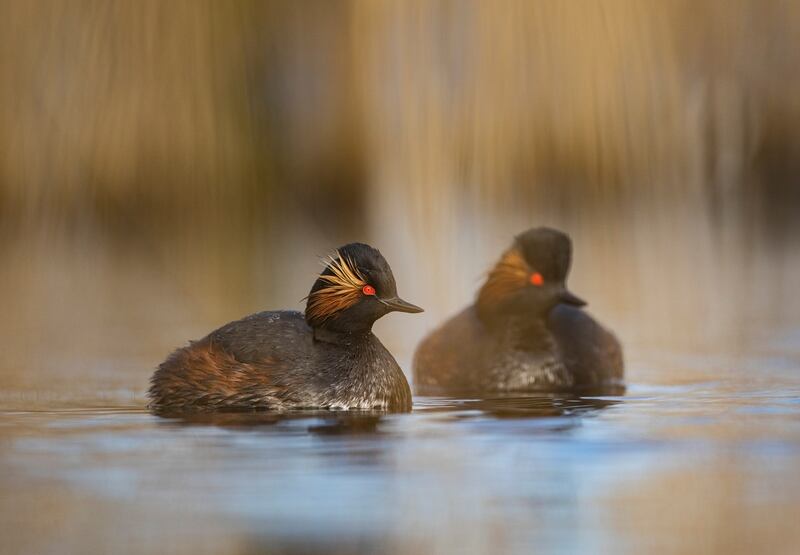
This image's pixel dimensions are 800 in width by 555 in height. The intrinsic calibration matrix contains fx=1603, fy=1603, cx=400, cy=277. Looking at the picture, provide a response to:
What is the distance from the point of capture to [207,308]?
1357cm

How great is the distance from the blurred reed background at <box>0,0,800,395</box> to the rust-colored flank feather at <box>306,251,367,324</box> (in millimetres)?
1709

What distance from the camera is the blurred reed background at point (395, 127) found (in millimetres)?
11578

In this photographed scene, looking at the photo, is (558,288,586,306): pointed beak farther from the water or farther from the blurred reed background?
the water

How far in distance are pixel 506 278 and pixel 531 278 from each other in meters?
0.22

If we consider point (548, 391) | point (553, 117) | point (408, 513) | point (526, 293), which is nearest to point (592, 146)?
point (553, 117)

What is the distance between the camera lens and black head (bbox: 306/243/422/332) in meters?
8.38

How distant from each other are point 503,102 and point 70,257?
32.5ft

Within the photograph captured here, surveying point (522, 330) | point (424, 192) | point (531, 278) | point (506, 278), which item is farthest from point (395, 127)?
point (522, 330)

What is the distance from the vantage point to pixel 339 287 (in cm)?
Result: 842

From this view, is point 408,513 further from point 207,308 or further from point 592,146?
point 207,308

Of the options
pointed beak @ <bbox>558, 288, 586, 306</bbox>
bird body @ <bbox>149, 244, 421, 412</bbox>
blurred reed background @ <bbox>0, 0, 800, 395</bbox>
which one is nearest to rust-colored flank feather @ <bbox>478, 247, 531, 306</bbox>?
pointed beak @ <bbox>558, 288, 586, 306</bbox>

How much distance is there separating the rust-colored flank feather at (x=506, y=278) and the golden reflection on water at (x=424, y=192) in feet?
3.29

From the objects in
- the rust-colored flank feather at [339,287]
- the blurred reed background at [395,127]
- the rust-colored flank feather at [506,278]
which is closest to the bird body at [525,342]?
the rust-colored flank feather at [506,278]

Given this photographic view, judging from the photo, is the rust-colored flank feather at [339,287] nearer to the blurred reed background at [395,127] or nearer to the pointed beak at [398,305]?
the pointed beak at [398,305]
